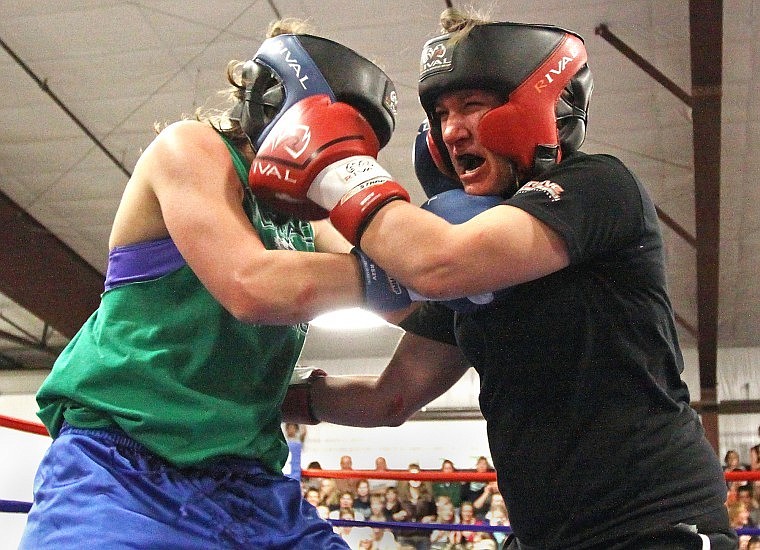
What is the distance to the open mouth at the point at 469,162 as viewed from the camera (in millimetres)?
1623

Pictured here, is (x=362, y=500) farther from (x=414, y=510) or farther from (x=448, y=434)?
(x=448, y=434)

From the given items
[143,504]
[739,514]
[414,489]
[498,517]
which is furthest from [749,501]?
[143,504]

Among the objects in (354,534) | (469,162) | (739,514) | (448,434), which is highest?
(469,162)

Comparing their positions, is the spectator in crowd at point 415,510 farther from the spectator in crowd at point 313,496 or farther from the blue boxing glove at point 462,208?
the blue boxing glove at point 462,208

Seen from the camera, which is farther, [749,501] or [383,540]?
[383,540]

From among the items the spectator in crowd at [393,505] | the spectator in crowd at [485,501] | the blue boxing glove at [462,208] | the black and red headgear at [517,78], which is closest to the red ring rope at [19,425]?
the blue boxing glove at [462,208]

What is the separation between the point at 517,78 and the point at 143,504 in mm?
989

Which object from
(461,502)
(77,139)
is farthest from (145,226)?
(77,139)

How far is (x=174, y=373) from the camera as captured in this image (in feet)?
4.61

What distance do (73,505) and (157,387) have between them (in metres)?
0.22

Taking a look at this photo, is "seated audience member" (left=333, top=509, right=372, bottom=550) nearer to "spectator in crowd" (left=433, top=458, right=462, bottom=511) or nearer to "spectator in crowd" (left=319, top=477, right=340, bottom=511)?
"spectator in crowd" (left=319, top=477, right=340, bottom=511)

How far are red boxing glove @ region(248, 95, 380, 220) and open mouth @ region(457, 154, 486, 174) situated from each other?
0.29 m

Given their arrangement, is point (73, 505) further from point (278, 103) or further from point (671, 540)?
point (671, 540)

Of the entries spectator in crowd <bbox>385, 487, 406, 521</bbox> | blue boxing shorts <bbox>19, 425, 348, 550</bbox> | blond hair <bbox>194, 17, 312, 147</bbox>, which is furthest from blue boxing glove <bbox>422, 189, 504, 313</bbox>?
spectator in crowd <bbox>385, 487, 406, 521</bbox>
